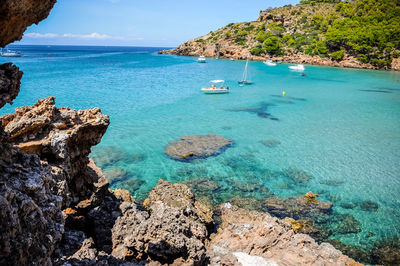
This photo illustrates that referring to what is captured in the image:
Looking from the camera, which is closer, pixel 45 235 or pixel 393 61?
pixel 45 235

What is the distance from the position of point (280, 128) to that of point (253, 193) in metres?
12.7

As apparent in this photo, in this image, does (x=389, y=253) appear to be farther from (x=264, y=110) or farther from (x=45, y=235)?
(x=264, y=110)

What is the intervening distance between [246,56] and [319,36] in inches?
1024

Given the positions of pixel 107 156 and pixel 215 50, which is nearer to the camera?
pixel 107 156

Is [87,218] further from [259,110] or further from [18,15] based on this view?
[259,110]

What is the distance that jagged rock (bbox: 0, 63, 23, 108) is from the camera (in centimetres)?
346

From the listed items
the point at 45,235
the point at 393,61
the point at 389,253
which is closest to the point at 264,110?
the point at 389,253

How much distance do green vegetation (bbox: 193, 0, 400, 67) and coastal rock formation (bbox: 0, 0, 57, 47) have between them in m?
87.2

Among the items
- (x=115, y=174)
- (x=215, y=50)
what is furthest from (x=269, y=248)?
(x=215, y=50)

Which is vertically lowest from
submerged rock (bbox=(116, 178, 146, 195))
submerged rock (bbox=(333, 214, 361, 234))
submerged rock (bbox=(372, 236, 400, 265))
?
submerged rock (bbox=(372, 236, 400, 265))

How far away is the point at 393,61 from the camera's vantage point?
232 ft

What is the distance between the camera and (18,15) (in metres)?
3.36

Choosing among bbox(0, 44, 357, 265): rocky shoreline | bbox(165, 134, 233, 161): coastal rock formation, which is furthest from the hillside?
bbox(0, 44, 357, 265): rocky shoreline

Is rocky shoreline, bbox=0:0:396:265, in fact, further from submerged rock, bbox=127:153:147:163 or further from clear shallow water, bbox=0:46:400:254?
submerged rock, bbox=127:153:147:163
